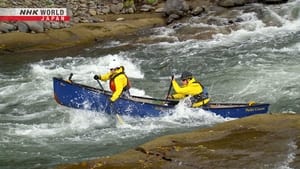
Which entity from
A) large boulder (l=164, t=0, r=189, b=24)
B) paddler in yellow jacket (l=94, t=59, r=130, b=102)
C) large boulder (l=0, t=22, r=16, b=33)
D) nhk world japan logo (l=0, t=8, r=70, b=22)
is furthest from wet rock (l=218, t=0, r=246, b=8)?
paddler in yellow jacket (l=94, t=59, r=130, b=102)

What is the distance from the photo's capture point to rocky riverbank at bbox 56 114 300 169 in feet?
26.5

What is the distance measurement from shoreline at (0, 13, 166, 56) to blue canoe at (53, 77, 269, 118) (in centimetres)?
921

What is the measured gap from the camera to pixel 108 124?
1328 centimetres

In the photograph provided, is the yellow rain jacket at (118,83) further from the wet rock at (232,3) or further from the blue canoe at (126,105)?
the wet rock at (232,3)

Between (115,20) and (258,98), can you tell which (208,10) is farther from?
(258,98)

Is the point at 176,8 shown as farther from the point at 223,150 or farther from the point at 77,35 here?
the point at 223,150

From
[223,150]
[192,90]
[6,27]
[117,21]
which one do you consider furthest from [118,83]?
[117,21]

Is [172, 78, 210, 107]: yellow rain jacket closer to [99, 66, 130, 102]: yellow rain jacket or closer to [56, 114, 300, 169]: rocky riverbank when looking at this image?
[99, 66, 130, 102]: yellow rain jacket

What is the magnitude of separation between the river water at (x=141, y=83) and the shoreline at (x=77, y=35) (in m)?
0.95

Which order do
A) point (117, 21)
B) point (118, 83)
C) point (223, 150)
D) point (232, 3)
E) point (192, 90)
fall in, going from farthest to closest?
1. point (232, 3)
2. point (117, 21)
3. point (118, 83)
4. point (192, 90)
5. point (223, 150)

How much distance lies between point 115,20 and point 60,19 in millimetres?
2664

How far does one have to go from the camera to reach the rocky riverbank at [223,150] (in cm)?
806

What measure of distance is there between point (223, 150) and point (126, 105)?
4.88m

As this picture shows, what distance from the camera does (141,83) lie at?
58.1 feet
